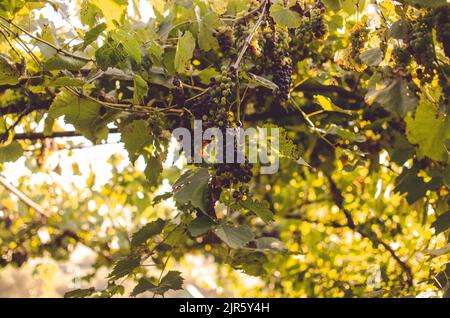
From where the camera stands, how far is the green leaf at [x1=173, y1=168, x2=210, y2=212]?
1088 mm

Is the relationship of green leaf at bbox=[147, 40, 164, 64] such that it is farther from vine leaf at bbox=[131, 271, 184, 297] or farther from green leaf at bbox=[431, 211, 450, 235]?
green leaf at bbox=[431, 211, 450, 235]

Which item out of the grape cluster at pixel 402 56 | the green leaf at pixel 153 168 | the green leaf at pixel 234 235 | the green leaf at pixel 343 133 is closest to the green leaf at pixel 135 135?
the green leaf at pixel 153 168

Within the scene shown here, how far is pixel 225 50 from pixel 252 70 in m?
0.09

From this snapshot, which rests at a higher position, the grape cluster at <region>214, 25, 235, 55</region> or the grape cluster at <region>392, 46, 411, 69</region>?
the grape cluster at <region>214, 25, 235, 55</region>

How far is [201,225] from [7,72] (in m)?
0.56

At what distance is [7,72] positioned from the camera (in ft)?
3.84

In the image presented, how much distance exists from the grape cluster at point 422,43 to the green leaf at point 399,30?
1 centimetres

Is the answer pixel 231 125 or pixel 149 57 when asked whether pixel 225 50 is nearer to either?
pixel 149 57

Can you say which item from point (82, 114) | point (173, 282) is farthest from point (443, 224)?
point (82, 114)

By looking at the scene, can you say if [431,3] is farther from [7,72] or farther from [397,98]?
[7,72]

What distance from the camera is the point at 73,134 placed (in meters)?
1.87

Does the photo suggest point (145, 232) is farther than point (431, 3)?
Yes

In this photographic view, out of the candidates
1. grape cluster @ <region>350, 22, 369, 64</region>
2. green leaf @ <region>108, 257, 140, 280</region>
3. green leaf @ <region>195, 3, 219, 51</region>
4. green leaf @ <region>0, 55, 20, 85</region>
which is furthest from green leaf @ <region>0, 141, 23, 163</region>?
grape cluster @ <region>350, 22, 369, 64</region>

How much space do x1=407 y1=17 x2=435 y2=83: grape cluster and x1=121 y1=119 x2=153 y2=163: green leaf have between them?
2.23 ft
